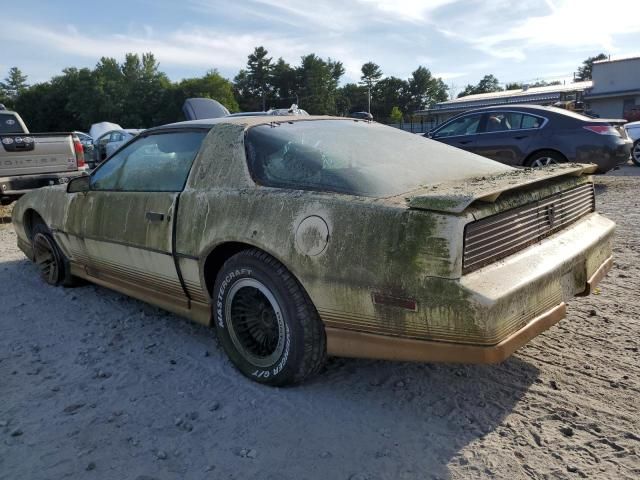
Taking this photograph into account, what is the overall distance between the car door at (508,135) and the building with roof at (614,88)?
104 ft

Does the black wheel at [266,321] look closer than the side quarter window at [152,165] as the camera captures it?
Yes

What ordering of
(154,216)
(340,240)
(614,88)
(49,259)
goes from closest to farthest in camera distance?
(340,240) → (154,216) → (49,259) → (614,88)

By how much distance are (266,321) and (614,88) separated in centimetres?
4100

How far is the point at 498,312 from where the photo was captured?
2.11m

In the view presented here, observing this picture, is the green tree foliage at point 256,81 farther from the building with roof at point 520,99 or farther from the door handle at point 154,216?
the door handle at point 154,216

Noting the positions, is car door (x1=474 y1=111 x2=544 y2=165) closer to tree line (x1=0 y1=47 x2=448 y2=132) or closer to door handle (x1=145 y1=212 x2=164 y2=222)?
door handle (x1=145 y1=212 x2=164 y2=222)

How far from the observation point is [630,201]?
7383 mm

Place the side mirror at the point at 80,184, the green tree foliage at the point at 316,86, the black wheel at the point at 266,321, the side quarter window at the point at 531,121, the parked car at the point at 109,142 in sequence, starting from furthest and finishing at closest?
the green tree foliage at the point at 316,86, the parked car at the point at 109,142, the side quarter window at the point at 531,121, the side mirror at the point at 80,184, the black wheel at the point at 266,321

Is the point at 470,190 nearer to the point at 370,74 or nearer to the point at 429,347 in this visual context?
the point at 429,347

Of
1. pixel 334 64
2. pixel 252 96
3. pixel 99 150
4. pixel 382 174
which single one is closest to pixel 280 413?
pixel 382 174

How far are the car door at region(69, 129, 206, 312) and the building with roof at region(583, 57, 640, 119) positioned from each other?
38388 mm

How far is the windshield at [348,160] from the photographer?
2619 mm

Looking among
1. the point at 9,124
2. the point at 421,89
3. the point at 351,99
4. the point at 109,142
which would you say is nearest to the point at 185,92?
the point at 351,99

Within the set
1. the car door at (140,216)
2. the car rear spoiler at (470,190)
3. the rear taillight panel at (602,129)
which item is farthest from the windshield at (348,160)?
the rear taillight panel at (602,129)
